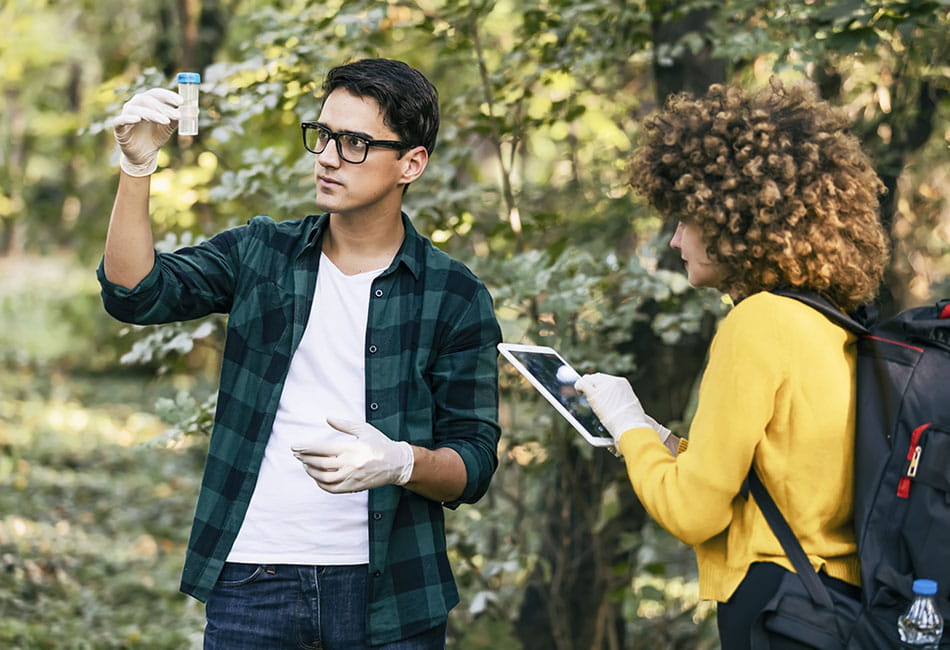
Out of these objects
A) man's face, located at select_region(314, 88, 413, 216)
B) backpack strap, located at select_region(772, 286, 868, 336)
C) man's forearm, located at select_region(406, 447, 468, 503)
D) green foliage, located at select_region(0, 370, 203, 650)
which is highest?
man's face, located at select_region(314, 88, 413, 216)

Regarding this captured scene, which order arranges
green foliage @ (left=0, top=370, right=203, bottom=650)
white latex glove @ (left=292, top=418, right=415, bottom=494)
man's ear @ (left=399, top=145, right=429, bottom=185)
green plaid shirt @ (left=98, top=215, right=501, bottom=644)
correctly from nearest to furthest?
1. white latex glove @ (left=292, top=418, right=415, bottom=494)
2. green plaid shirt @ (left=98, top=215, right=501, bottom=644)
3. man's ear @ (left=399, top=145, right=429, bottom=185)
4. green foliage @ (left=0, top=370, right=203, bottom=650)

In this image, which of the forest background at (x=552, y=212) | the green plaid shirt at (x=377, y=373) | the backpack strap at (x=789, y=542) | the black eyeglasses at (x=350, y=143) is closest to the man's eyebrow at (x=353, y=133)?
the black eyeglasses at (x=350, y=143)

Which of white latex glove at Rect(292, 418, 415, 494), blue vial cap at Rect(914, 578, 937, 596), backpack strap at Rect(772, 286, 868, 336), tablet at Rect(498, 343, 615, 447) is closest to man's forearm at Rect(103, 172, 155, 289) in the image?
white latex glove at Rect(292, 418, 415, 494)

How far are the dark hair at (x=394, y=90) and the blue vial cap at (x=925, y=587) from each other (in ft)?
4.31

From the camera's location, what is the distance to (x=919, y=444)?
1.73 m

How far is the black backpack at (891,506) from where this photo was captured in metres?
1.72

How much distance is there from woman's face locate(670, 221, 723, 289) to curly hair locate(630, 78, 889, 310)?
0.01m

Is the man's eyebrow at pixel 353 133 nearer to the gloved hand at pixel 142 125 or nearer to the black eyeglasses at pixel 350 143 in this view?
the black eyeglasses at pixel 350 143

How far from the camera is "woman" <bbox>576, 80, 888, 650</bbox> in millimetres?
1785

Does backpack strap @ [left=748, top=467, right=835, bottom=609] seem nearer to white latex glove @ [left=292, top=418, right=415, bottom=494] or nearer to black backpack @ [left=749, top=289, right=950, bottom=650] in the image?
black backpack @ [left=749, top=289, right=950, bottom=650]

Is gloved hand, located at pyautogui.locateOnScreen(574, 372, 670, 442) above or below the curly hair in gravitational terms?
below

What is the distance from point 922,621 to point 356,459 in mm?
967

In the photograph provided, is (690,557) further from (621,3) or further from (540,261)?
(621,3)

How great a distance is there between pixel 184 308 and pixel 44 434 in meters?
8.58
